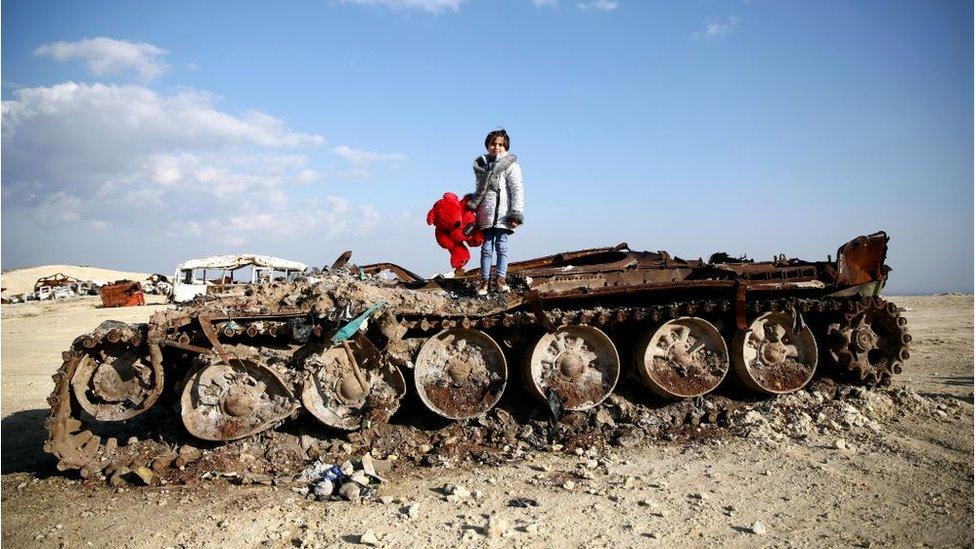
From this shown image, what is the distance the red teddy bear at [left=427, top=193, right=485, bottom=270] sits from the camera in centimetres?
687

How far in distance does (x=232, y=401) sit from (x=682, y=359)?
499 centimetres

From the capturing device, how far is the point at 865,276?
23.7 feet

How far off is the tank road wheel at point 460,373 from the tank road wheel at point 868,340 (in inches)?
165

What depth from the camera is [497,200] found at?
22.1 feet

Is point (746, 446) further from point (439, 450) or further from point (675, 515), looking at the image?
point (439, 450)

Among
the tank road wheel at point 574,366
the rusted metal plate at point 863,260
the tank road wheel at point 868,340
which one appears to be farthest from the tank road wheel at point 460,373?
the rusted metal plate at point 863,260

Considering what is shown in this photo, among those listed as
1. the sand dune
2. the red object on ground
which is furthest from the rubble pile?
the sand dune

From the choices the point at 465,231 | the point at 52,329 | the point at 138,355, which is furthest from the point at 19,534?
the point at 52,329

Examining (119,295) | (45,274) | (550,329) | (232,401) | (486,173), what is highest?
(45,274)

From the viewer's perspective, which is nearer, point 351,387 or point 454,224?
point 351,387

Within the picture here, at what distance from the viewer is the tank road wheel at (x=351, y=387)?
20.1 ft

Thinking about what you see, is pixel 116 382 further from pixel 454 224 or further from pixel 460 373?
pixel 454 224

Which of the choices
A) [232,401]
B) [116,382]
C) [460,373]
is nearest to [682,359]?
[460,373]

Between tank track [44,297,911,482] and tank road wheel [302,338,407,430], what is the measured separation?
339mm
